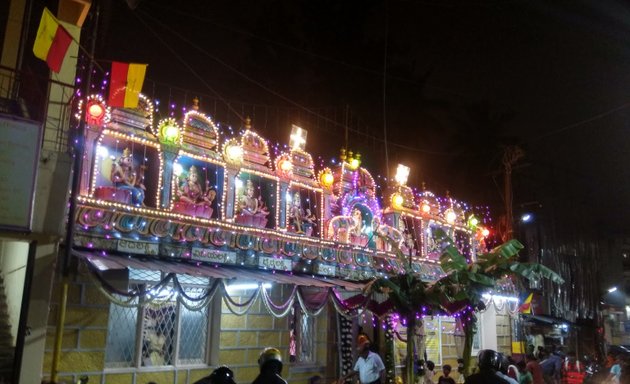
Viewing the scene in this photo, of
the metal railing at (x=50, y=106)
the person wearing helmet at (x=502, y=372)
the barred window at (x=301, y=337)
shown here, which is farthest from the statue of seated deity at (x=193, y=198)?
the person wearing helmet at (x=502, y=372)

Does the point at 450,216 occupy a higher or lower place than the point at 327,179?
lower

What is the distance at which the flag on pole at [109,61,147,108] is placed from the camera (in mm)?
9023

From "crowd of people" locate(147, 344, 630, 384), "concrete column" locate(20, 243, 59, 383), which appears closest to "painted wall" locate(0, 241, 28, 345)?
"concrete column" locate(20, 243, 59, 383)

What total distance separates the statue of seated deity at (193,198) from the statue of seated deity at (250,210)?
32.4 inches

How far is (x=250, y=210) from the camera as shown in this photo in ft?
40.5

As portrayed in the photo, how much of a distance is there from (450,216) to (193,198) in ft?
35.4

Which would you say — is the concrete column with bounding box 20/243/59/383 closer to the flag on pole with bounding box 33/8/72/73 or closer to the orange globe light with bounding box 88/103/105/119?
the orange globe light with bounding box 88/103/105/119

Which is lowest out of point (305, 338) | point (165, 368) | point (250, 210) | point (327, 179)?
point (165, 368)

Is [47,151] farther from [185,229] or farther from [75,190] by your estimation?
[185,229]

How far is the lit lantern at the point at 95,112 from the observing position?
9688mm

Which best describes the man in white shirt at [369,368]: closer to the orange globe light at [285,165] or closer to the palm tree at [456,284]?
the palm tree at [456,284]

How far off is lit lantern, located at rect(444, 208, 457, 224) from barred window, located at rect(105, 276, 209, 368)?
9.90 m

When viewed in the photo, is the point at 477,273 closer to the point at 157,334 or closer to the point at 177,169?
the point at 177,169

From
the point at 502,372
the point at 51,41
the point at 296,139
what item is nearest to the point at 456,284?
the point at 502,372
